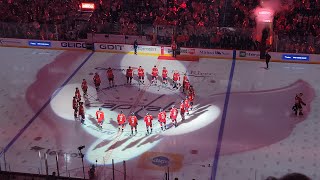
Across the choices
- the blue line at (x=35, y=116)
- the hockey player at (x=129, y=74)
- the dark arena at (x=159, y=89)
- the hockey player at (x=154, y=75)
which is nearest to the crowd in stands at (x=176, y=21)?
the dark arena at (x=159, y=89)

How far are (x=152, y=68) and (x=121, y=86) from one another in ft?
7.35

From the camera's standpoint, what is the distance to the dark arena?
17828 mm

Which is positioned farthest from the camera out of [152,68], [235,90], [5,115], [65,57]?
[65,57]

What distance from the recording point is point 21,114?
70.4ft

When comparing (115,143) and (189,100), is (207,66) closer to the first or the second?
(189,100)

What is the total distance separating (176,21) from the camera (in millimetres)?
28562

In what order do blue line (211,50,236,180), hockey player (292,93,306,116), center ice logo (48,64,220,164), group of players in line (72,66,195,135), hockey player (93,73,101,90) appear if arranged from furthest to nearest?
1. hockey player (93,73,101,90)
2. hockey player (292,93,306,116)
3. group of players in line (72,66,195,135)
4. center ice logo (48,64,220,164)
5. blue line (211,50,236,180)

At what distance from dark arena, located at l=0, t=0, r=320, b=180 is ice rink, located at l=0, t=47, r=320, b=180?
5 centimetres

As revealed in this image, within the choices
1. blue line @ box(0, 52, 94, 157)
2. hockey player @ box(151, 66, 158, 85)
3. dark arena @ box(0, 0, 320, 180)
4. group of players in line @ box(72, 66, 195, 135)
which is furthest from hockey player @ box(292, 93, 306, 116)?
blue line @ box(0, 52, 94, 157)

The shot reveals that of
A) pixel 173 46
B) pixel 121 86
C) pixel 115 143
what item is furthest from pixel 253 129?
pixel 173 46

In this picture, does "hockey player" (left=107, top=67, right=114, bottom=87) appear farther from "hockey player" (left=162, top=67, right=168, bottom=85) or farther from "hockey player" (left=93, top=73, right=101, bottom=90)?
"hockey player" (left=162, top=67, right=168, bottom=85)

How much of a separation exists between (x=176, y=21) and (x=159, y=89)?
6123mm

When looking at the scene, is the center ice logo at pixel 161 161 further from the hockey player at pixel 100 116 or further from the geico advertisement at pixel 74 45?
the geico advertisement at pixel 74 45

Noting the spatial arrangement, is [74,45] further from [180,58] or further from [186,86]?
[186,86]
